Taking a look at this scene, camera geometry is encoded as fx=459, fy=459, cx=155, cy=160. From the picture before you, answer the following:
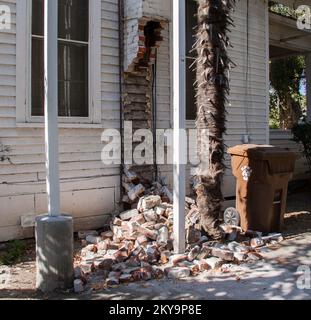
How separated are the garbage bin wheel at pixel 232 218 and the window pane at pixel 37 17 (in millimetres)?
3875

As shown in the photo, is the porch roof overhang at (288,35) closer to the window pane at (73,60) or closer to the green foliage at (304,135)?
the green foliage at (304,135)

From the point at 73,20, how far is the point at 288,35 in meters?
7.73

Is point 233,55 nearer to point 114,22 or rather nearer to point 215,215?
point 114,22

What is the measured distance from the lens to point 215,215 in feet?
20.7

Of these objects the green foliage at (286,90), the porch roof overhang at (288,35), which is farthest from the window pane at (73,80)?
the green foliage at (286,90)

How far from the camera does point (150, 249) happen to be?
5.66 meters

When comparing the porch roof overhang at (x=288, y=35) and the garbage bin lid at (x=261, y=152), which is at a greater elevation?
the porch roof overhang at (x=288, y=35)

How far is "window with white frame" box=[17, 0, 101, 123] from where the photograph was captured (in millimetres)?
6375

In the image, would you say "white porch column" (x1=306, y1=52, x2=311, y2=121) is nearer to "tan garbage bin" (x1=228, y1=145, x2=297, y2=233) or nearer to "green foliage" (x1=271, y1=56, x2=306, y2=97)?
"green foliage" (x1=271, y1=56, x2=306, y2=97)

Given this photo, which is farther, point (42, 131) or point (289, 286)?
point (42, 131)

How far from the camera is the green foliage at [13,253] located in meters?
5.66

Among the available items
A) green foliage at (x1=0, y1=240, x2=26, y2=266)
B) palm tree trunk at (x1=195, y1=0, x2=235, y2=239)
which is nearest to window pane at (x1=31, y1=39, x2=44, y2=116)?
green foliage at (x1=0, y1=240, x2=26, y2=266)
